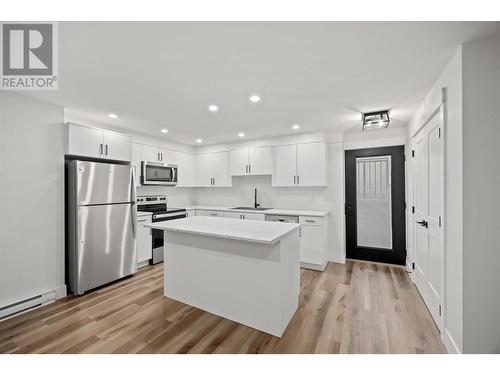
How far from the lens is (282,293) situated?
2.03 metres

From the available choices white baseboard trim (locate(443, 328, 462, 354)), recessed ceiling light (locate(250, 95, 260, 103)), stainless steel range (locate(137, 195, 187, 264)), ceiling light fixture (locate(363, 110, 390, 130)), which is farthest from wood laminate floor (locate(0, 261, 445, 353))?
recessed ceiling light (locate(250, 95, 260, 103))

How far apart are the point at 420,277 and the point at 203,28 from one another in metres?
3.57

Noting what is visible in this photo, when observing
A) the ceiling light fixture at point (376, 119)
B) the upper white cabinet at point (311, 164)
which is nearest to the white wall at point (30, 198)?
the upper white cabinet at point (311, 164)

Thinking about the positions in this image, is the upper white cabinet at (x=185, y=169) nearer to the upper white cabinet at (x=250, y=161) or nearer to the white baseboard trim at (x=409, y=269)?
the upper white cabinet at (x=250, y=161)

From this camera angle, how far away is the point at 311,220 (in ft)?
12.2

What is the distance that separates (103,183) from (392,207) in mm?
4599

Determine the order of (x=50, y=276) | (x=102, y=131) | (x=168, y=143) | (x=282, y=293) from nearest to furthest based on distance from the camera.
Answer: (x=282, y=293)
(x=50, y=276)
(x=102, y=131)
(x=168, y=143)

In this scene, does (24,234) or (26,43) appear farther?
(24,234)

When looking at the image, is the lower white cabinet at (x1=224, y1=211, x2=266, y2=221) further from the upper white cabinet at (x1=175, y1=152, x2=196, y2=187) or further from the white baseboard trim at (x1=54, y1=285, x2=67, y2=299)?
the white baseboard trim at (x1=54, y1=285, x2=67, y2=299)

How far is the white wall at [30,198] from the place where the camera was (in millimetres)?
2322

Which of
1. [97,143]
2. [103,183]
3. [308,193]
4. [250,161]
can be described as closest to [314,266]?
[308,193]

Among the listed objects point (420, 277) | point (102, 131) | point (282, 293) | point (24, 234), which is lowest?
point (420, 277)
